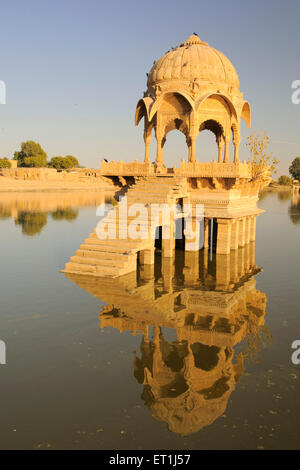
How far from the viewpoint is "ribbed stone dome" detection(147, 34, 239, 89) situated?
79.0ft

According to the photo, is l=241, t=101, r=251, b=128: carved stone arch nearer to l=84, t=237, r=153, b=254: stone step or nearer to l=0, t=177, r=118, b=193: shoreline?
l=84, t=237, r=153, b=254: stone step

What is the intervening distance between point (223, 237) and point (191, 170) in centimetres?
421

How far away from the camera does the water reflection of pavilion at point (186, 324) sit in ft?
26.6

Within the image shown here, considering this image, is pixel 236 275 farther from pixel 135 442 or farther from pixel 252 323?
pixel 135 442

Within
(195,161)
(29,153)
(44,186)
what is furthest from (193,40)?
(29,153)

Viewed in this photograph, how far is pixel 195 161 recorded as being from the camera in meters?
23.8

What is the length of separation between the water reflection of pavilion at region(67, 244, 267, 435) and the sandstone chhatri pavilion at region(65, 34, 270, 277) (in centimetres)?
294

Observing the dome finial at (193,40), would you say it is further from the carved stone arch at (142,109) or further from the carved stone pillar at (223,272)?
the carved stone pillar at (223,272)

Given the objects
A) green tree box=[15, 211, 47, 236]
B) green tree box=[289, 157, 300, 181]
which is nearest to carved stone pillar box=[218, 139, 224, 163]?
green tree box=[15, 211, 47, 236]

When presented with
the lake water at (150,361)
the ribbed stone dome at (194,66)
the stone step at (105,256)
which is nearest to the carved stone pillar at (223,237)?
the lake water at (150,361)

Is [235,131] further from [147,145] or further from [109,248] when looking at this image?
[109,248]

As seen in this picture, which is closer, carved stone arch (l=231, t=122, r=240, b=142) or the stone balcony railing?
the stone balcony railing

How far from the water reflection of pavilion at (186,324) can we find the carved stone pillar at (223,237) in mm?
1598

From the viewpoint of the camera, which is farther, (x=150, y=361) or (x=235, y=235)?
(x=235, y=235)
